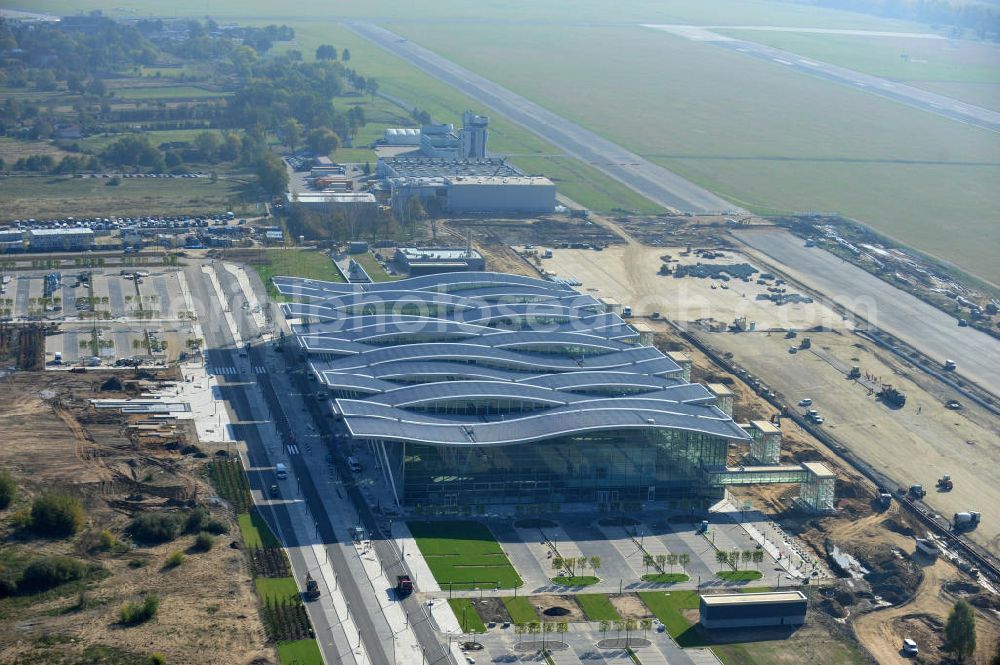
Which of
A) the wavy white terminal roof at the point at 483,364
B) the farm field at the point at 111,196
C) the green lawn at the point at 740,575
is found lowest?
the farm field at the point at 111,196

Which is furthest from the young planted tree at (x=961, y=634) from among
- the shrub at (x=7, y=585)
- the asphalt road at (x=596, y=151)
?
the asphalt road at (x=596, y=151)

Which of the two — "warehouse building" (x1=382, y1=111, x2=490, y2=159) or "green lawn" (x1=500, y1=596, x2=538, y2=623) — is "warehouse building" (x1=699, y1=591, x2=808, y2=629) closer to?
"green lawn" (x1=500, y1=596, x2=538, y2=623)

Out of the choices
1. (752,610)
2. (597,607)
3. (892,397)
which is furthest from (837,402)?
(597,607)

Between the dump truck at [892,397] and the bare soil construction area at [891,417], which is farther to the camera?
the dump truck at [892,397]

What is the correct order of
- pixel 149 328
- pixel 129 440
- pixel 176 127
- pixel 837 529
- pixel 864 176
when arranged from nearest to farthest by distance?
pixel 837 529, pixel 129 440, pixel 149 328, pixel 864 176, pixel 176 127

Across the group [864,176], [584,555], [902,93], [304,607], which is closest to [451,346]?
[584,555]

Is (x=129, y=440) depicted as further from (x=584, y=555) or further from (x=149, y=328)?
(x=584, y=555)

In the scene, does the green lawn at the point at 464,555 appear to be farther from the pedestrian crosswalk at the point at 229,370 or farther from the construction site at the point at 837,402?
the pedestrian crosswalk at the point at 229,370
